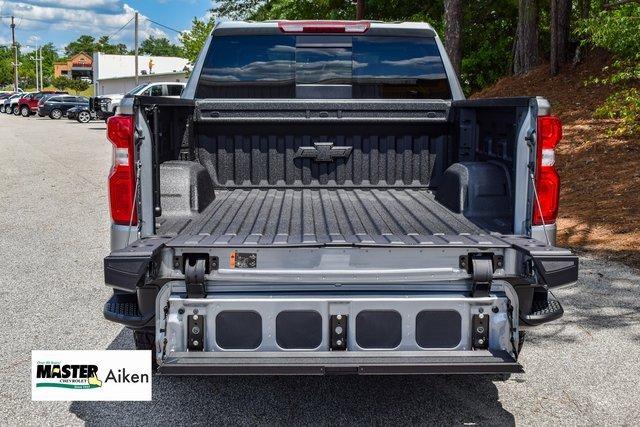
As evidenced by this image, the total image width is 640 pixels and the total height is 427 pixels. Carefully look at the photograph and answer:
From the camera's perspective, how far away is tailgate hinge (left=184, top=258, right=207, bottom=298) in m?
3.43

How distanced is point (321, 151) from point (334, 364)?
2.20 meters

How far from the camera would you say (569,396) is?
14.2ft

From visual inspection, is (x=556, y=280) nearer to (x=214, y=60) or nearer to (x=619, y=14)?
(x=214, y=60)

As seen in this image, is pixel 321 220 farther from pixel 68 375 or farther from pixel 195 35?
pixel 195 35

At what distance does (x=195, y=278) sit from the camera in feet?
11.3

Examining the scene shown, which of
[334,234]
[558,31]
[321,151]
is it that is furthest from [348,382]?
[558,31]

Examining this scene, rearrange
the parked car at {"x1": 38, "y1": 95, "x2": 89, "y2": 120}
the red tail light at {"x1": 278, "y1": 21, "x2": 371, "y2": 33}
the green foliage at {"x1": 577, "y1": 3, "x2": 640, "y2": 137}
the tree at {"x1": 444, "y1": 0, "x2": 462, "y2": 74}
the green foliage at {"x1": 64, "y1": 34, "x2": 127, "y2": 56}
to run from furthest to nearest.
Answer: the green foliage at {"x1": 64, "y1": 34, "x2": 127, "y2": 56}
the parked car at {"x1": 38, "y1": 95, "x2": 89, "y2": 120}
the tree at {"x1": 444, "y1": 0, "x2": 462, "y2": 74}
the green foliage at {"x1": 577, "y1": 3, "x2": 640, "y2": 137}
the red tail light at {"x1": 278, "y1": 21, "x2": 371, "y2": 33}

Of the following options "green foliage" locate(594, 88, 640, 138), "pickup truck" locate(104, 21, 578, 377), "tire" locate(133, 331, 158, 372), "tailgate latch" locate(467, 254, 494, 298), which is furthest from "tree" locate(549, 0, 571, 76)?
"tire" locate(133, 331, 158, 372)

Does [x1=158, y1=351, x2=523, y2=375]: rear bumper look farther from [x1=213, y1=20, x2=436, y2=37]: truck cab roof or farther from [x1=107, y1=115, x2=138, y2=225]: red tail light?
[x1=213, y1=20, x2=436, y2=37]: truck cab roof

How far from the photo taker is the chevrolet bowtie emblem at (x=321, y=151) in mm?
5223

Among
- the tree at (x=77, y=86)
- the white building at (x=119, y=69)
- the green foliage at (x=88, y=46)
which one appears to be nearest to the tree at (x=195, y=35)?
the white building at (x=119, y=69)

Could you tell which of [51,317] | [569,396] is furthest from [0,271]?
[569,396]
